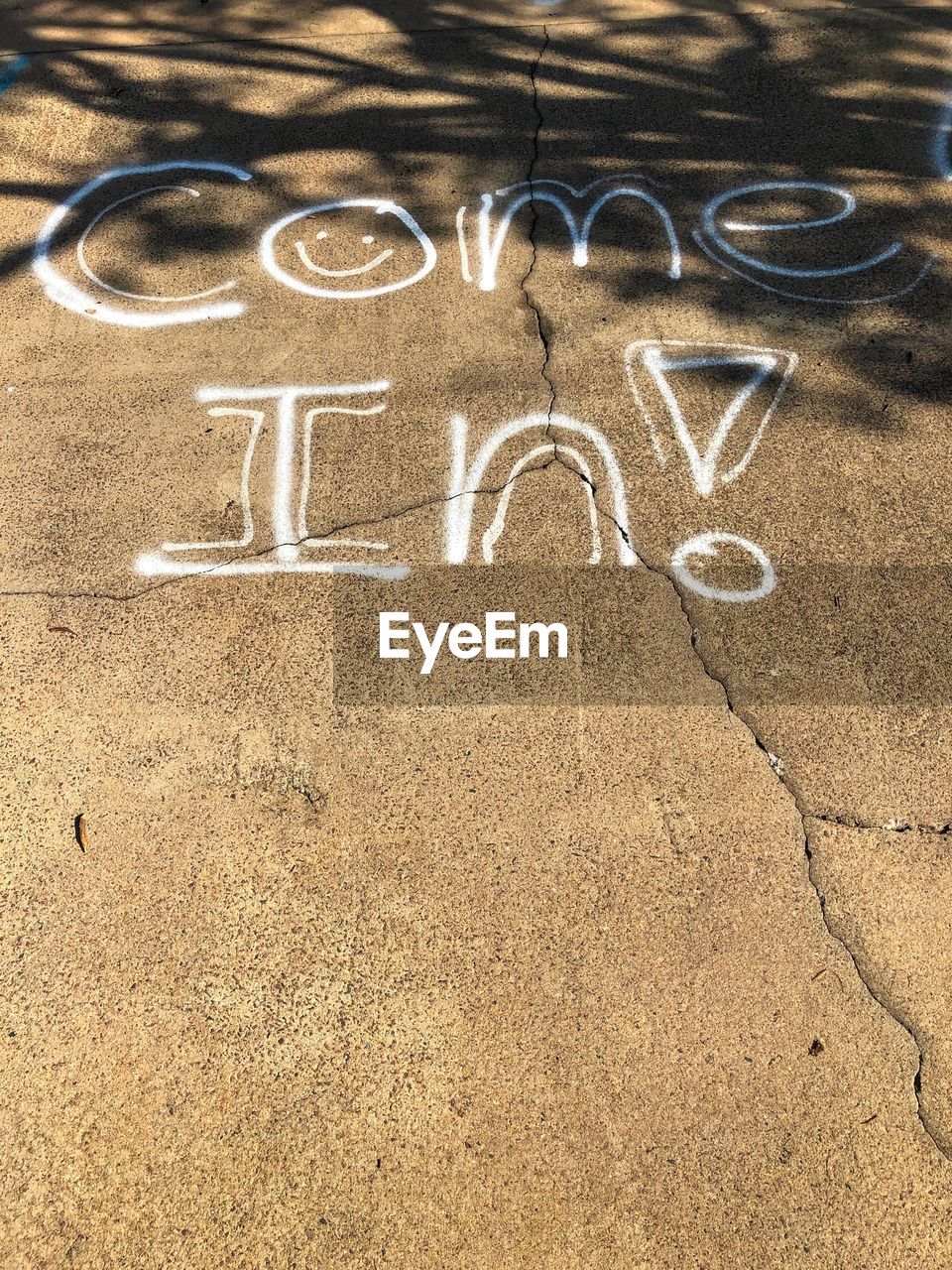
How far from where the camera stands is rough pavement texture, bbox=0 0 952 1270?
7.11 feet

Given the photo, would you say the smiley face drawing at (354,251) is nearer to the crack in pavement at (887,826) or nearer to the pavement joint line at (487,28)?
the pavement joint line at (487,28)

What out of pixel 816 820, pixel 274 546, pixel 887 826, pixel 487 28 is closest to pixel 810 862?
pixel 816 820

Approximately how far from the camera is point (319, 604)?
3164 mm

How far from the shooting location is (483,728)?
286 centimetres

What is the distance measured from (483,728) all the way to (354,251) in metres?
2.45

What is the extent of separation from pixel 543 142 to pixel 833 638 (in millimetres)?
2989

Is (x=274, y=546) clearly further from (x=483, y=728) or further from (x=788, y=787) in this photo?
(x=788, y=787)

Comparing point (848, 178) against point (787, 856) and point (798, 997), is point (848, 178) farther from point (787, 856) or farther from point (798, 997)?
point (798, 997)

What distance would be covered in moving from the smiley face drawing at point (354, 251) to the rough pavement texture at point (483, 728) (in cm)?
3

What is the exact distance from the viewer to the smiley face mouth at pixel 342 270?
423cm

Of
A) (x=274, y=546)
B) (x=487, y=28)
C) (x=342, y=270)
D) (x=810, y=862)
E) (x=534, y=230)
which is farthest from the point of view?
(x=487, y=28)

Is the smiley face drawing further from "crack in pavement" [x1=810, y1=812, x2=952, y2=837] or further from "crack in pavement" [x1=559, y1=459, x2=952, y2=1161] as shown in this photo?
"crack in pavement" [x1=810, y1=812, x2=952, y2=837]

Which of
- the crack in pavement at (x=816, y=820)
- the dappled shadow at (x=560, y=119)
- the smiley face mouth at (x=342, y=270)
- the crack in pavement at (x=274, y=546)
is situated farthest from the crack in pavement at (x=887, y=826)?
the smiley face mouth at (x=342, y=270)

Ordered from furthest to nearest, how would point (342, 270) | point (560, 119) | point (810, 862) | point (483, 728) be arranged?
point (560, 119), point (342, 270), point (483, 728), point (810, 862)
